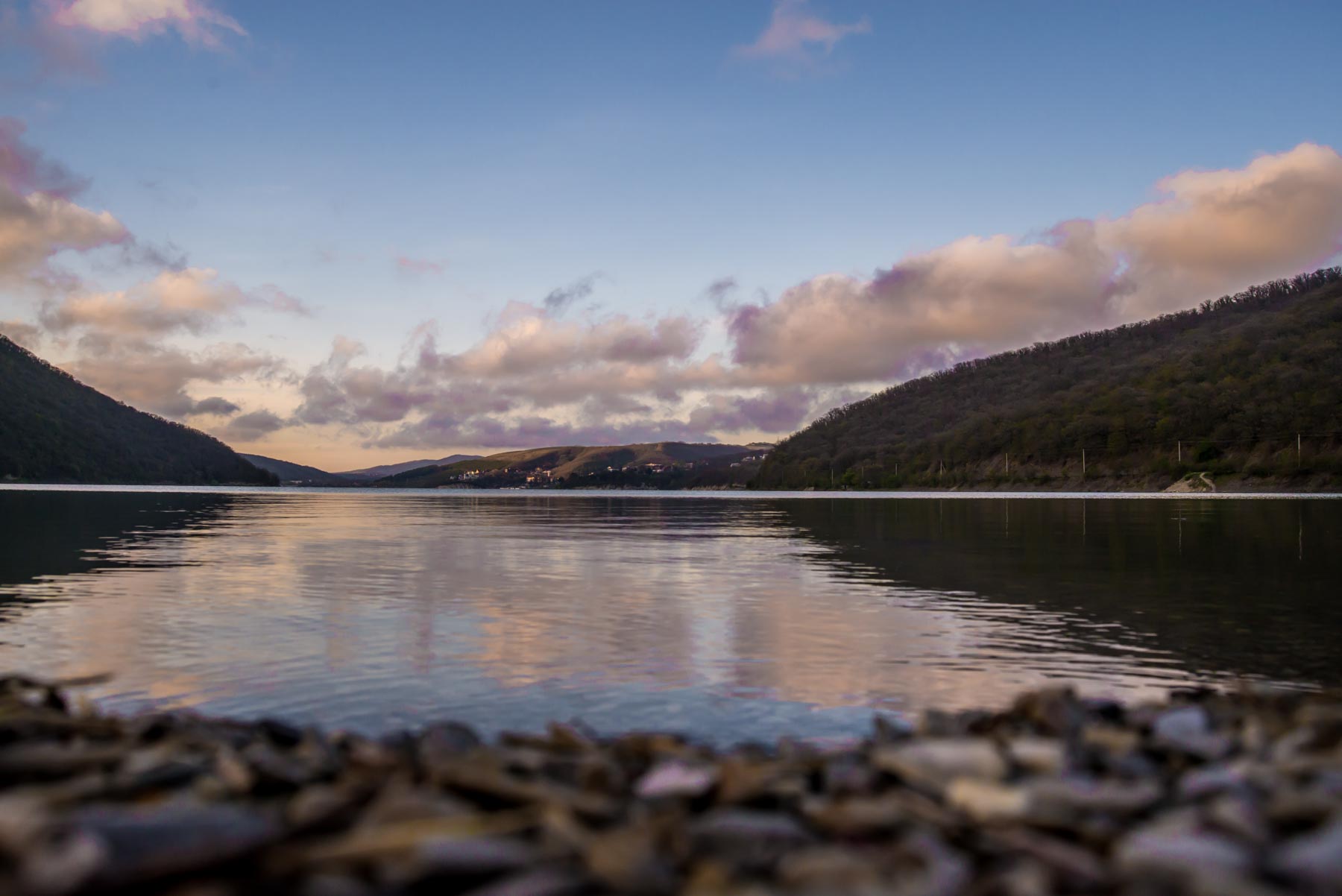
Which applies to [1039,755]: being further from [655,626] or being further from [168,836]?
[655,626]

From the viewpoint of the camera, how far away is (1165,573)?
27062mm

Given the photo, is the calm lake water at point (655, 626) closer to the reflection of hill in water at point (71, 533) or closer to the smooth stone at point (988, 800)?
the reflection of hill in water at point (71, 533)

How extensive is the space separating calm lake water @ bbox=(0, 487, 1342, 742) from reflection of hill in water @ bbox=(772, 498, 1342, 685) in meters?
0.14

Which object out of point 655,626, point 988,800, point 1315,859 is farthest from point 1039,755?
point 655,626

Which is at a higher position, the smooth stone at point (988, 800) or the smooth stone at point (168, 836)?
the smooth stone at point (168, 836)

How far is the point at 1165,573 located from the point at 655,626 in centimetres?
1698

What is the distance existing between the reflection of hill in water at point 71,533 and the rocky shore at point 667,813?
18793 mm

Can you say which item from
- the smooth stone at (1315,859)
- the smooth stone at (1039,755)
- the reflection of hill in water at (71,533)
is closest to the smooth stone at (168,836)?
the smooth stone at (1039,755)

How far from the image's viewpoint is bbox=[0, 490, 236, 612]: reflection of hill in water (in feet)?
92.2

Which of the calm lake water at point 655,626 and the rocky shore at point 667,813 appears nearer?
the rocky shore at point 667,813

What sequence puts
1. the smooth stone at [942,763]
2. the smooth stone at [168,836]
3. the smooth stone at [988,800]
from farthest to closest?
the smooth stone at [942,763]
the smooth stone at [988,800]
the smooth stone at [168,836]

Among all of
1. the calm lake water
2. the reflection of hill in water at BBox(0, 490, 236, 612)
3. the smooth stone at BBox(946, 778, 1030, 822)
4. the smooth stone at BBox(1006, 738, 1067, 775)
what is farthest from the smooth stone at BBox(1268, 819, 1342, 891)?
the reflection of hill in water at BBox(0, 490, 236, 612)

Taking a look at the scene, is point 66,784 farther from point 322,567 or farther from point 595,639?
point 322,567

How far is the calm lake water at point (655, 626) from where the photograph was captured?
12.3 meters
